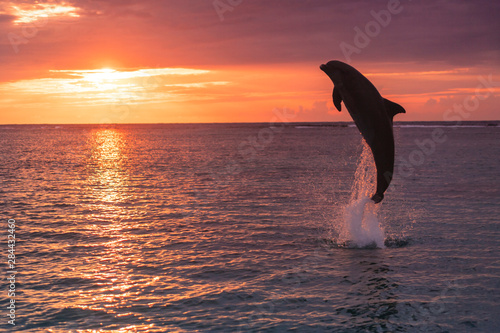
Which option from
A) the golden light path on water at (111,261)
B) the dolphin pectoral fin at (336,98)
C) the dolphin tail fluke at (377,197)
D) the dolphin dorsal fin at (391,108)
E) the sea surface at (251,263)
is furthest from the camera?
the dolphin tail fluke at (377,197)

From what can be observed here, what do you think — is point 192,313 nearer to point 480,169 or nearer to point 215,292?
point 215,292

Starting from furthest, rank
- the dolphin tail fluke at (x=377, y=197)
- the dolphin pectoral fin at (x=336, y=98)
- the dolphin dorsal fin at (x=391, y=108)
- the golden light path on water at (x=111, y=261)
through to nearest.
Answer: the dolphin tail fluke at (x=377, y=197) < the dolphin dorsal fin at (x=391, y=108) < the golden light path on water at (x=111, y=261) < the dolphin pectoral fin at (x=336, y=98)

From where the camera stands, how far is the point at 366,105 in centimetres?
1423

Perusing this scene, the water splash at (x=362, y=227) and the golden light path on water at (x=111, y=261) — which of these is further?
the water splash at (x=362, y=227)

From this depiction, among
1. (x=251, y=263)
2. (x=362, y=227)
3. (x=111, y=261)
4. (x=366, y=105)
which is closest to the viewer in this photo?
(x=366, y=105)

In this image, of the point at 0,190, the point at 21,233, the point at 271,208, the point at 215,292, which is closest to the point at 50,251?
the point at 21,233

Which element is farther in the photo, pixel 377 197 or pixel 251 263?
pixel 251 263

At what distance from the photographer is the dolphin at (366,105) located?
46.2ft

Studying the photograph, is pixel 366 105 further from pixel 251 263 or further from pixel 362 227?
pixel 362 227

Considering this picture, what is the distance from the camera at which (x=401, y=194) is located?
1425 inches

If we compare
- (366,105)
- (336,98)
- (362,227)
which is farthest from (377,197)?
(362,227)

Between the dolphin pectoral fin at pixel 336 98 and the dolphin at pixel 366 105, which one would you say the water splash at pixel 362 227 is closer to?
the dolphin at pixel 366 105

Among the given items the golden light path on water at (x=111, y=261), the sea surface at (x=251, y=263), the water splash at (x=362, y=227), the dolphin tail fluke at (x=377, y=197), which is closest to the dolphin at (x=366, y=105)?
the dolphin tail fluke at (x=377, y=197)

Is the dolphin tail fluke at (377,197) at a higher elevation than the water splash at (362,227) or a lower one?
higher
